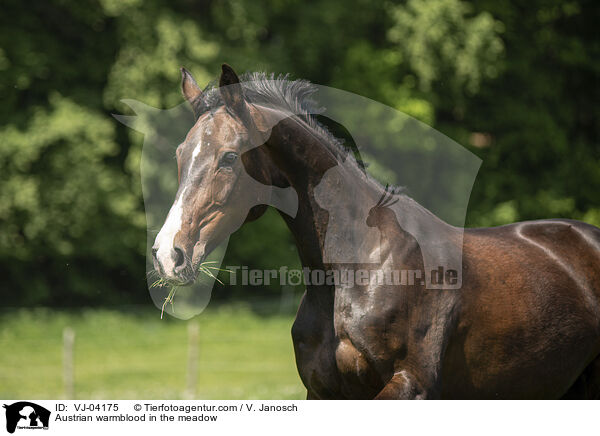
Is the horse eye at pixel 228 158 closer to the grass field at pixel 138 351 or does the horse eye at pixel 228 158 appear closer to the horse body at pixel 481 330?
the horse body at pixel 481 330

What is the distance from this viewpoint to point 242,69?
1549cm

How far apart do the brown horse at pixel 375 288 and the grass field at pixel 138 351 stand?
7.08 metres

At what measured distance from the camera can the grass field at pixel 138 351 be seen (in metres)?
12.0

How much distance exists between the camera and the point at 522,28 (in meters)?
17.4

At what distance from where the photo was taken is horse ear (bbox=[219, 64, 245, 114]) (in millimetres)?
3326

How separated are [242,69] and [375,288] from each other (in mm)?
12803

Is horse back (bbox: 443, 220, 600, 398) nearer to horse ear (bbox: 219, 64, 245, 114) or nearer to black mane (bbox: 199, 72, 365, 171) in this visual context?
black mane (bbox: 199, 72, 365, 171)

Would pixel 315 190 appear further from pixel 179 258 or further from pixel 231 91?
pixel 179 258

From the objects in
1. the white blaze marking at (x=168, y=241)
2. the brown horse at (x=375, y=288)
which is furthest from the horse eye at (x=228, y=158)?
the white blaze marking at (x=168, y=241)
